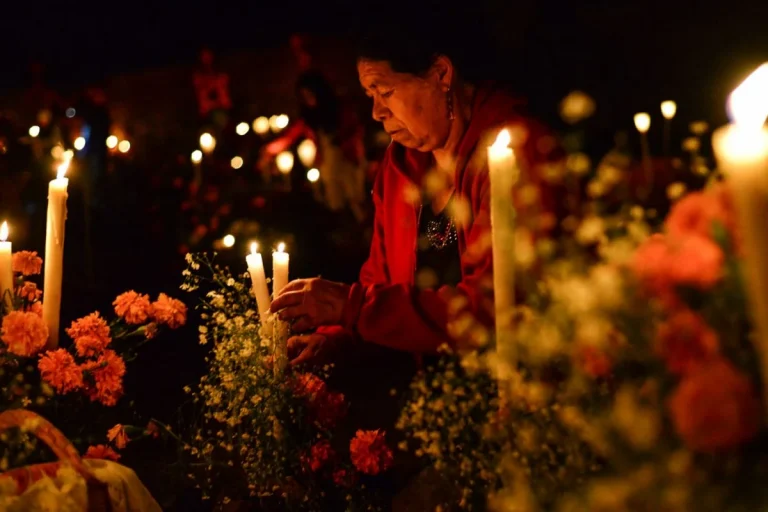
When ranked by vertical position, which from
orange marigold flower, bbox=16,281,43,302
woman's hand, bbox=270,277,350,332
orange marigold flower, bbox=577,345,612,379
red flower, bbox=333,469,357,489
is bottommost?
red flower, bbox=333,469,357,489

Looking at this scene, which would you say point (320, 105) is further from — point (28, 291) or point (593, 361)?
point (593, 361)

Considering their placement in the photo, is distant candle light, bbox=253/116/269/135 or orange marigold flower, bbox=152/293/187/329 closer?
orange marigold flower, bbox=152/293/187/329

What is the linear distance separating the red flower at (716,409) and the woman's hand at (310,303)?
36.9 inches

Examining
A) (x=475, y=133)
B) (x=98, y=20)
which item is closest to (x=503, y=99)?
(x=475, y=133)

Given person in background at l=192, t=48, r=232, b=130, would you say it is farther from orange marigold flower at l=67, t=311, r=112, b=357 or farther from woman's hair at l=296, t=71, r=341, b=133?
orange marigold flower at l=67, t=311, r=112, b=357

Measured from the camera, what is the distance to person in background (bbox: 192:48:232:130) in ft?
18.4

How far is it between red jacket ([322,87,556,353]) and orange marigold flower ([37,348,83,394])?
51 cm

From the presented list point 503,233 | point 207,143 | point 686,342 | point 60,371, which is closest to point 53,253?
point 60,371

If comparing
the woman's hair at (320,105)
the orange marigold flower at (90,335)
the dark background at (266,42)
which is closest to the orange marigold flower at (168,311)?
the orange marigold flower at (90,335)

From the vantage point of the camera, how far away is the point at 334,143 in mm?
4312

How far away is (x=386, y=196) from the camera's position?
1.87 m

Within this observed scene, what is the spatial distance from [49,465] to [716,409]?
0.98 m

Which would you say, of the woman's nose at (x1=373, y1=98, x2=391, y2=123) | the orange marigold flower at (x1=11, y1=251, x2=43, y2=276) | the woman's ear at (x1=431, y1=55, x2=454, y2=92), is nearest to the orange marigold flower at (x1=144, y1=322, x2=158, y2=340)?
the orange marigold flower at (x1=11, y1=251, x2=43, y2=276)

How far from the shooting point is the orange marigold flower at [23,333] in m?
1.34
